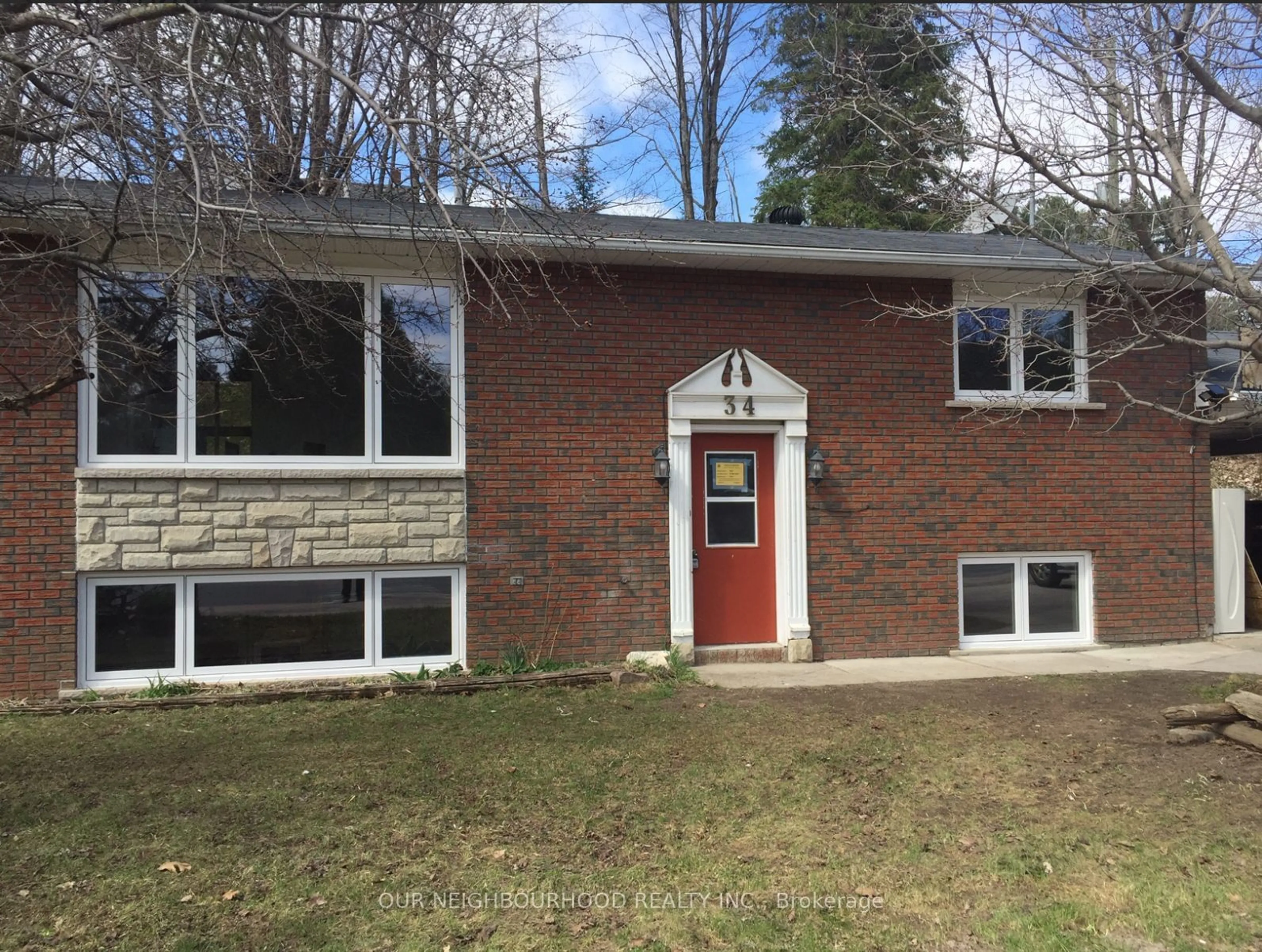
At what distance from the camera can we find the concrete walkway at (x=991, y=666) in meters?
7.55

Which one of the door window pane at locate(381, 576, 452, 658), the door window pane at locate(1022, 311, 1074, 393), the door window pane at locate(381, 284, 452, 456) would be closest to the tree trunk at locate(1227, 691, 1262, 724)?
the door window pane at locate(1022, 311, 1074, 393)

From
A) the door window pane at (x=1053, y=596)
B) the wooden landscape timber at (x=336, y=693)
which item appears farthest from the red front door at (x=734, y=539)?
the door window pane at (x=1053, y=596)

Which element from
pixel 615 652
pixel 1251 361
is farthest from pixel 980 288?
pixel 615 652

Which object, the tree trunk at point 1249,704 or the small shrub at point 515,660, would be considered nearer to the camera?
the tree trunk at point 1249,704

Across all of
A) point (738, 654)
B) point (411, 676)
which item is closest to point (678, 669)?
point (738, 654)

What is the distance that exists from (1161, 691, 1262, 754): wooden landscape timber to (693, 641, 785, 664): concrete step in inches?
128

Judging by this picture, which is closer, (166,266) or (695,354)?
(166,266)

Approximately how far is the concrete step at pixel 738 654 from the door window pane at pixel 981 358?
3.22 metres

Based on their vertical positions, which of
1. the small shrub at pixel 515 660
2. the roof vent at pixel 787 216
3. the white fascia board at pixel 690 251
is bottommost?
the small shrub at pixel 515 660

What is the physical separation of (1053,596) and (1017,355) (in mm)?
2475

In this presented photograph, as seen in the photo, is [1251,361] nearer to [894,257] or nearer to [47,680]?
[894,257]

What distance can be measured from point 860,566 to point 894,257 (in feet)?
9.42

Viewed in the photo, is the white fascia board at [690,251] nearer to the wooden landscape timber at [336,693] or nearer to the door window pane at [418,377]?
the door window pane at [418,377]

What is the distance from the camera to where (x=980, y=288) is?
8.65m
